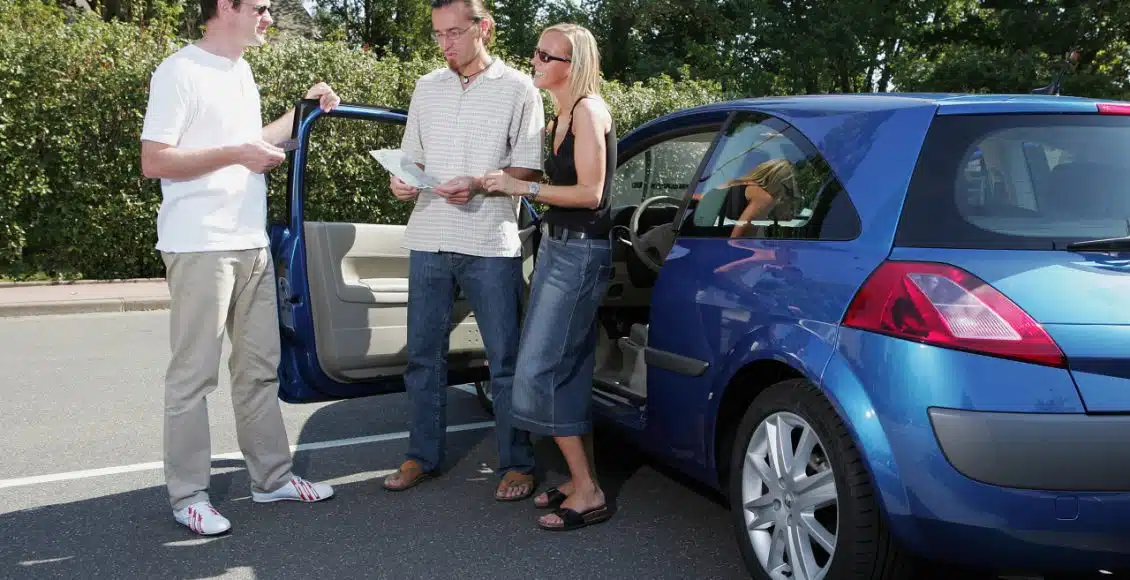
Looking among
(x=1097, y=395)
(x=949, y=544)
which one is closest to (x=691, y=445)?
(x=949, y=544)

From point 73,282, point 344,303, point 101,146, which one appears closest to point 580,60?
point 344,303

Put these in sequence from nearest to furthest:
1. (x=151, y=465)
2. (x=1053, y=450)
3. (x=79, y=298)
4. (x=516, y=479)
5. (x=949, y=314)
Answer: (x=1053, y=450) → (x=949, y=314) → (x=516, y=479) → (x=151, y=465) → (x=79, y=298)

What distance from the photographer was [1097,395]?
249 centimetres

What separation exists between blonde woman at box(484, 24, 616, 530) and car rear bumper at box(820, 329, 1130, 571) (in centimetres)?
142

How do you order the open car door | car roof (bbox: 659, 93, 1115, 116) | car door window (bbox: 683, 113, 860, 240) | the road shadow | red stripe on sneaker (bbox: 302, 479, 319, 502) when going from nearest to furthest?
car roof (bbox: 659, 93, 1115, 116)
car door window (bbox: 683, 113, 860, 240)
the road shadow
red stripe on sneaker (bbox: 302, 479, 319, 502)
the open car door

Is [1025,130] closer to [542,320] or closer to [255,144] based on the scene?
[542,320]

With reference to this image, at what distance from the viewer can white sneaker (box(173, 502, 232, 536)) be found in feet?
12.2

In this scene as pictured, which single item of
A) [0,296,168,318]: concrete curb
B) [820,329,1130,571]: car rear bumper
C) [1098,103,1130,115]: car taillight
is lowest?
[0,296,168,318]: concrete curb

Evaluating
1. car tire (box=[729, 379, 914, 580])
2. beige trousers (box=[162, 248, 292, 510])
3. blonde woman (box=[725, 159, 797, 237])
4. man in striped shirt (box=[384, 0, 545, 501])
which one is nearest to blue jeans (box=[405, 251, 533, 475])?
man in striped shirt (box=[384, 0, 545, 501])

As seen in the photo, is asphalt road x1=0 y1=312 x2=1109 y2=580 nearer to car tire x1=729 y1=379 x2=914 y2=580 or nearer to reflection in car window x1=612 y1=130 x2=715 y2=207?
car tire x1=729 y1=379 x2=914 y2=580

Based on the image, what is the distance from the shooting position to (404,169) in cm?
393

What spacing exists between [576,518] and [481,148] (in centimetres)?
143

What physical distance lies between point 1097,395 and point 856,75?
34.4 meters

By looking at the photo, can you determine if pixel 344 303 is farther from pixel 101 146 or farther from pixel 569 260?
pixel 101 146
